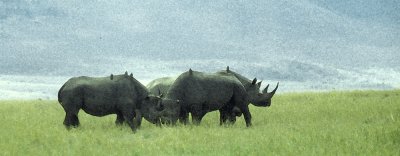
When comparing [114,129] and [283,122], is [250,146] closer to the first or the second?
[114,129]

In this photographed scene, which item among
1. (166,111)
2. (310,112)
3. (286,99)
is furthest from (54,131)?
(286,99)

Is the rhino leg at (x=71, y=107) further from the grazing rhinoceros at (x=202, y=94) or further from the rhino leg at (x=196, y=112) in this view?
the rhino leg at (x=196, y=112)

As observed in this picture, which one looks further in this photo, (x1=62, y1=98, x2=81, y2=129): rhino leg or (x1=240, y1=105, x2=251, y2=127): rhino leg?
(x1=240, y1=105, x2=251, y2=127): rhino leg

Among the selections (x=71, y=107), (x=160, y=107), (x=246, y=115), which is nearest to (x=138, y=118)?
(x=160, y=107)

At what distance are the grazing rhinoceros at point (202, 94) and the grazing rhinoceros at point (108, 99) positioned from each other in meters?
0.64

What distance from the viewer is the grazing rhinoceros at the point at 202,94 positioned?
16.5m

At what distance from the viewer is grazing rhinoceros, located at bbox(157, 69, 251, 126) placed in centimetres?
1650

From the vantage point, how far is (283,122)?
18.4 meters

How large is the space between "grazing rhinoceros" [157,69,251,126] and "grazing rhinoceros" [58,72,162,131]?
2.11 ft

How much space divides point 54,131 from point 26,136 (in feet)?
2.92

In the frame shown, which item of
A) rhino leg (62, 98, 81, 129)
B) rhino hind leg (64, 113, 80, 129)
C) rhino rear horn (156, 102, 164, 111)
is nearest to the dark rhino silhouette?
rhino rear horn (156, 102, 164, 111)

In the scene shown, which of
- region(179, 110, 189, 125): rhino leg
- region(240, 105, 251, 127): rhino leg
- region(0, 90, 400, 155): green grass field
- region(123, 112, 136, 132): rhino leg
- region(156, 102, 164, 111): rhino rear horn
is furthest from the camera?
region(240, 105, 251, 127): rhino leg

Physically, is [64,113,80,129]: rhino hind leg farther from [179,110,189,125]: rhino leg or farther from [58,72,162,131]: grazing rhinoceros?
[179,110,189,125]: rhino leg

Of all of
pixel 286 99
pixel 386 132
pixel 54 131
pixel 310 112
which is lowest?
pixel 286 99
